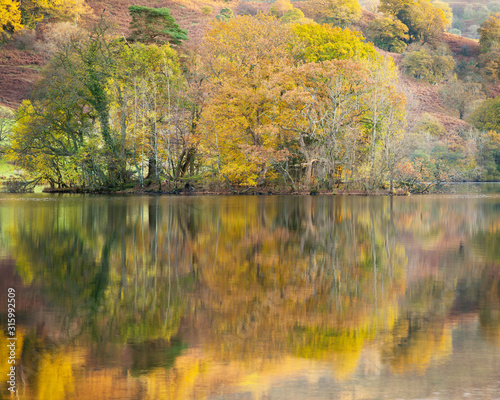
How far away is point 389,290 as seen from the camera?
7.25 metres

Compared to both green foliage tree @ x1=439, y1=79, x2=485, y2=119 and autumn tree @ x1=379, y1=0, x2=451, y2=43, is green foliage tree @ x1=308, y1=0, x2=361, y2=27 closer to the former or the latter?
autumn tree @ x1=379, y1=0, x2=451, y2=43

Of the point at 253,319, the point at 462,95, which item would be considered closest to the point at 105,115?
the point at 253,319

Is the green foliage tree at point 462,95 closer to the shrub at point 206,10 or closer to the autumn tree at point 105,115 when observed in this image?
the shrub at point 206,10

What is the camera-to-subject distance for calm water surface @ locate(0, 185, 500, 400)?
4070 mm

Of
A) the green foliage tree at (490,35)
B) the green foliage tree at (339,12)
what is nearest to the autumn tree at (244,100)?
the green foliage tree at (339,12)

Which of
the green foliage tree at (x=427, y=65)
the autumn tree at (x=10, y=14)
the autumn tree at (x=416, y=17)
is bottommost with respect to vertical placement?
the green foliage tree at (x=427, y=65)

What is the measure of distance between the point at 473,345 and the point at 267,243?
724cm

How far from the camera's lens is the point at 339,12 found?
112812 millimetres

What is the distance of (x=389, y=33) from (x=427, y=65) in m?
9.80

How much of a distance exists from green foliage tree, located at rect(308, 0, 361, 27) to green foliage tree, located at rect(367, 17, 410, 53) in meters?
4.92

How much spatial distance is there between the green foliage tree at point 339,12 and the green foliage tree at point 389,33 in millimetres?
4921

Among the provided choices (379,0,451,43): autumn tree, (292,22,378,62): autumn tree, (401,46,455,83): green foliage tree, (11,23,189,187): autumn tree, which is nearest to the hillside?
(401,46,455,83): green foliage tree

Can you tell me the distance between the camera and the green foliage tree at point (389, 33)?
108000 mm

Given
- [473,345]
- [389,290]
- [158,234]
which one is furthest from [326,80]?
[473,345]
